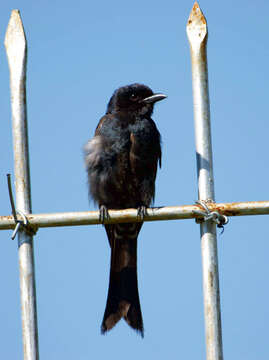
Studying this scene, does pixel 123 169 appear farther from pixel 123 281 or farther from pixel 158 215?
pixel 158 215

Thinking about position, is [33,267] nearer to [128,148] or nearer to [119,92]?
[128,148]

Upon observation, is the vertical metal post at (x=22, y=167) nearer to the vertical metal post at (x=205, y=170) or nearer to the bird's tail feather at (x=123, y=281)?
the vertical metal post at (x=205, y=170)

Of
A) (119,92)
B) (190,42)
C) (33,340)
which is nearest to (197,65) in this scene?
(190,42)

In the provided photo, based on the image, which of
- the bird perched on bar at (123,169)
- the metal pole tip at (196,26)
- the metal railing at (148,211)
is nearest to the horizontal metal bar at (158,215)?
the metal railing at (148,211)

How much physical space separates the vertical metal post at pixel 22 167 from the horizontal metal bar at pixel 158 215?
0.30 ft

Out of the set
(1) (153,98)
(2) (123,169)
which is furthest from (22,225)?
(1) (153,98)

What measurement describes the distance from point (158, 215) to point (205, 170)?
1.15 feet

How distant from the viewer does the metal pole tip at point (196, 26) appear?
10.2 feet

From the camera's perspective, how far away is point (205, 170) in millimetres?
2900

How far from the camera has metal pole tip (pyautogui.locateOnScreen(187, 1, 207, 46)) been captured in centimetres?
312

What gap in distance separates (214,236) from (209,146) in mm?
468

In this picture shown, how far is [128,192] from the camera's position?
203 inches

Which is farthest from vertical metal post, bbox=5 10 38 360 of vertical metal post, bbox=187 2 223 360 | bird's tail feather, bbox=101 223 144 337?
bird's tail feather, bbox=101 223 144 337

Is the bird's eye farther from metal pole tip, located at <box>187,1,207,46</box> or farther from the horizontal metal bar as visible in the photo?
the horizontal metal bar
